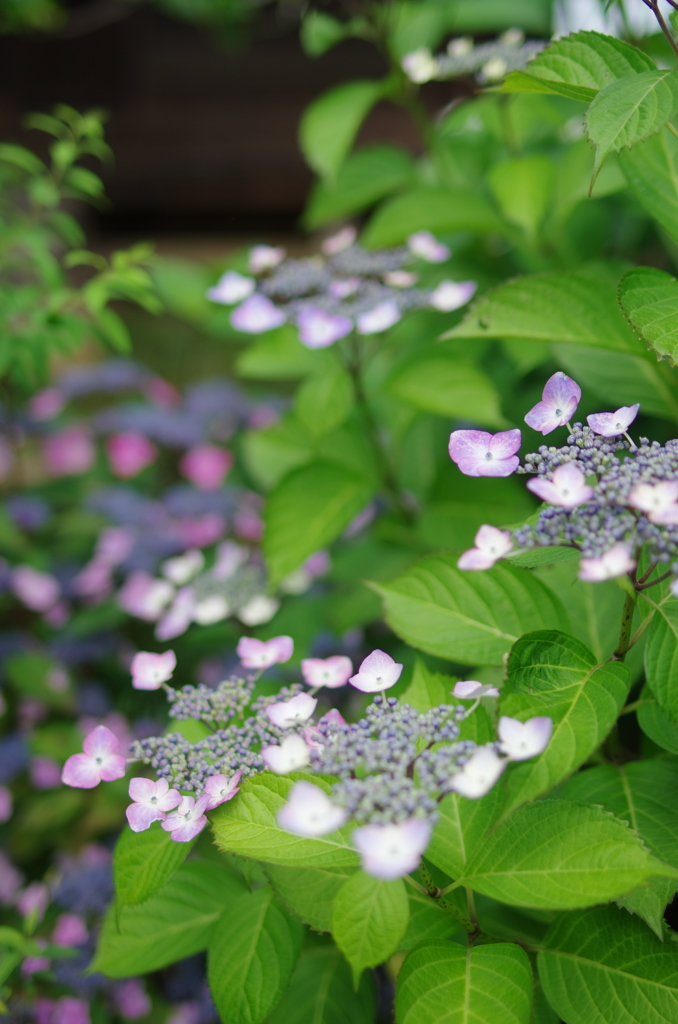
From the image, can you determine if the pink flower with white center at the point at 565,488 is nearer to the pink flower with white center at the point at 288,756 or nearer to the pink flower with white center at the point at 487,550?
the pink flower with white center at the point at 487,550

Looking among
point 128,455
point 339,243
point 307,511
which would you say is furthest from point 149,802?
point 128,455

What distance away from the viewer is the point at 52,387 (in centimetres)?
210

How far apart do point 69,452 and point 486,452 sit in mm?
1665

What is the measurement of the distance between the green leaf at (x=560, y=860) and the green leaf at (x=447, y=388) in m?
0.52

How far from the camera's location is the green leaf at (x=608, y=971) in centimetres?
54

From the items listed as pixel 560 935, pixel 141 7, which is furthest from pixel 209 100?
pixel 560 935

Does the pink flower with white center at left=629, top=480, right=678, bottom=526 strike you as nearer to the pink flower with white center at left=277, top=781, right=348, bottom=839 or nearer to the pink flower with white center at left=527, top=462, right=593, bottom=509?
the pink flower with white center at left=527, top=462, right=593, bottom=509

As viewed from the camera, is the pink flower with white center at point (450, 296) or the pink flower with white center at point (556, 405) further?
the pink flower with white center at point (450, 296)

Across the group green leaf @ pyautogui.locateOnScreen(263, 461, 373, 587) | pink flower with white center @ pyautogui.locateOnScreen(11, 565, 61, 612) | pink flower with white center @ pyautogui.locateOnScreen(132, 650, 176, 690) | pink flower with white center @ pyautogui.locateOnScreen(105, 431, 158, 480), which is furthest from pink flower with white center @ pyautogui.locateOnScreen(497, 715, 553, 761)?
pink flower with white center @ pyautogui.locateOnScreen(105, 431, 158, 480)

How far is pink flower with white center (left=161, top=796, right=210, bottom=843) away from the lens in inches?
21.2

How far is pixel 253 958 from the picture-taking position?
60cm

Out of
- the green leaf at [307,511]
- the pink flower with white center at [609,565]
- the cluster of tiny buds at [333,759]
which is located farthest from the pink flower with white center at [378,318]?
the pink flower with white center at [609,565]

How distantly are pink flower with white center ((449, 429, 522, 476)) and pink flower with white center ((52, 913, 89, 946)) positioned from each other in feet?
2.83

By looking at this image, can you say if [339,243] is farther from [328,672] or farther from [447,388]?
[328,672]
